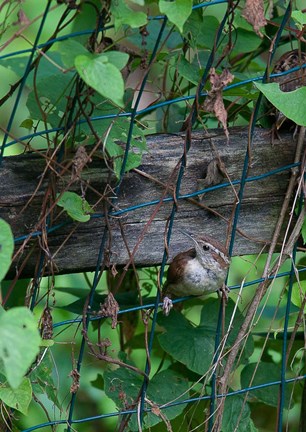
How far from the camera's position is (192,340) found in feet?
8.27

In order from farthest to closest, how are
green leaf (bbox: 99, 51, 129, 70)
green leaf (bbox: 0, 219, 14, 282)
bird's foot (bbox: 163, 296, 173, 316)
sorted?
bird's foot (bbox: 163, 296, 173, 316) < green leaf (bbox: 99, 51, 129, 70) < green leaf (bbox: 0, 219, 14, 282)

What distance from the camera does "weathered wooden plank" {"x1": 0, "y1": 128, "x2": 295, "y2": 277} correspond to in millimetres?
2090

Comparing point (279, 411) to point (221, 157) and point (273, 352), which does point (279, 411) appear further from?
point (221, 157)

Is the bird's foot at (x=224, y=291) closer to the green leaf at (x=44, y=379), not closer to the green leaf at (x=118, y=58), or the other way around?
the green leaf at (x=44, y=379)

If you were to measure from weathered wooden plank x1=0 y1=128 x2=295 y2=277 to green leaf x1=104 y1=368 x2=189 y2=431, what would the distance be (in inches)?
16.0

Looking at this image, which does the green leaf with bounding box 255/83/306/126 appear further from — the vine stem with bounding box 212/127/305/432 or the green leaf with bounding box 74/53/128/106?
the green leaf with bounding box 74/53/128/106

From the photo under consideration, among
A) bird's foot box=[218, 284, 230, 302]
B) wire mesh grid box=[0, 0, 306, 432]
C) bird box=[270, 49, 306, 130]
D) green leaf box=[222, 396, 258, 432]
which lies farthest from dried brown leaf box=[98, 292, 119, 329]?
bird box=[270, 49, 306, 130]

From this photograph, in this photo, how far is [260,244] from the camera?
241 cm

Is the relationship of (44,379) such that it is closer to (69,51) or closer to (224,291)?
(224,291)

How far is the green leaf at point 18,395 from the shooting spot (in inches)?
75.2

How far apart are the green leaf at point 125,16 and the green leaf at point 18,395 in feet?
3.06

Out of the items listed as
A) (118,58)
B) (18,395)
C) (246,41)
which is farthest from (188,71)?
(18,395)

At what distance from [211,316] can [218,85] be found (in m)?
1.02

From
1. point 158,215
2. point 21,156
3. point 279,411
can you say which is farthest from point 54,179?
point 279,411
